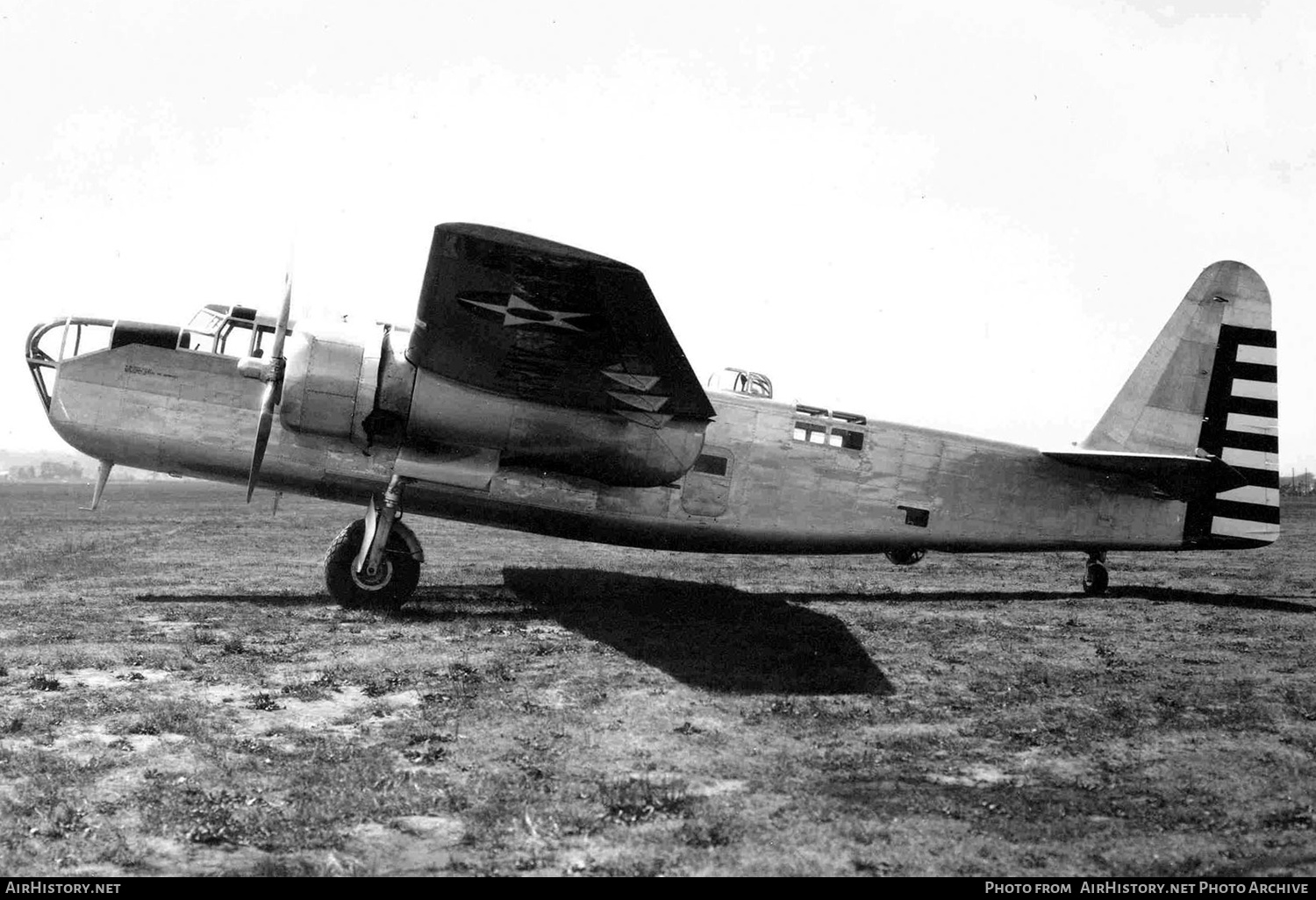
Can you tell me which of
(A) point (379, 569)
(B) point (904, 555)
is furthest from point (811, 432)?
(A) point (379, 569)

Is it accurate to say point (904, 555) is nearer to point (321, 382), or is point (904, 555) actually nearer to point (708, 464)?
point (708, 464)

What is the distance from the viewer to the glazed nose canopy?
10289 mm

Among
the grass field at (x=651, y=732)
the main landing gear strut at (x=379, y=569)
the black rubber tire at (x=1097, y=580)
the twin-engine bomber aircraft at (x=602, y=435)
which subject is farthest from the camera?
the black rubber tire at (x=1097, y=580)

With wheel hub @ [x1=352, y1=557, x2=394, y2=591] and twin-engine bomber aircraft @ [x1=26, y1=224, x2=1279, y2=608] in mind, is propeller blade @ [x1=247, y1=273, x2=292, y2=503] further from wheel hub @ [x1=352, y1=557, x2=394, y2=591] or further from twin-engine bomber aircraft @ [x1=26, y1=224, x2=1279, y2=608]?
wheel hub @ [x1=352, y1=557, x2=394, y2=591]

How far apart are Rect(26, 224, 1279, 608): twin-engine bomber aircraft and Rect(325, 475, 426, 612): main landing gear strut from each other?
2 cm

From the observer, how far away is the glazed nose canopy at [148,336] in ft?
33.8

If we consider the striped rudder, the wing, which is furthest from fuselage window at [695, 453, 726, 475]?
the striped rudder

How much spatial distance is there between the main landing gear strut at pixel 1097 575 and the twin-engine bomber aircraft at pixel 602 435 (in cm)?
3

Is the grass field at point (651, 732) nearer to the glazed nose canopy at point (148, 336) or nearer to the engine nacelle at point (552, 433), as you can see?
the engine nacelle at point (552, 433)

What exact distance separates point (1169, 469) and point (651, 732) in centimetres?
881

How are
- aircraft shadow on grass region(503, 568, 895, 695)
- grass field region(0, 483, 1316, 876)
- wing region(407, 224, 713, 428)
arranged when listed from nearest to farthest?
1. grass field region(0, 483, 1316, 876)
2. wing region(407, 224, 713, 428)
3. aircraft shadow on grass region(503, 568, 895, 695)

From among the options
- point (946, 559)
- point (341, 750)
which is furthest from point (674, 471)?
point (946, 559)

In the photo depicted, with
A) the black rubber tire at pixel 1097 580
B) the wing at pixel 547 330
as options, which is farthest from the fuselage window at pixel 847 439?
the black rubber tire at pixel 1097 580
